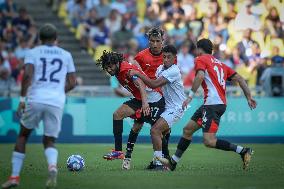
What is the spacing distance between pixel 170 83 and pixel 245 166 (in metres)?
1.87

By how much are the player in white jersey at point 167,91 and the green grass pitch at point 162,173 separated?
0.62m

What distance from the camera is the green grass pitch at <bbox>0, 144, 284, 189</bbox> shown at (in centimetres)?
1184

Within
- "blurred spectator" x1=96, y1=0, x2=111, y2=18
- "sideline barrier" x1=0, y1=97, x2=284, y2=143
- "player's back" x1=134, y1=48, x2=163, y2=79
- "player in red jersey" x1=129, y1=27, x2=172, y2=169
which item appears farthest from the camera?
"blurred spectator" x1=96, y1=0, x2=111, y2=18

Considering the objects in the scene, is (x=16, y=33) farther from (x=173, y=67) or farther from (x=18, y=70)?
(x=173, y=67)

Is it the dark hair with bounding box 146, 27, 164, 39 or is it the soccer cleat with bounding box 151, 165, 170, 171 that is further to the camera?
the dark hair with bounding box 146, 27, 164, 39

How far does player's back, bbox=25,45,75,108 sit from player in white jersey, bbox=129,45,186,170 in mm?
2859

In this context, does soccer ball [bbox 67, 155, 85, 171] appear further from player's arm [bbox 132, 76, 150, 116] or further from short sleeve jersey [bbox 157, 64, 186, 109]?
short sleeve jersey [bbox 157, 64, 186, 109]

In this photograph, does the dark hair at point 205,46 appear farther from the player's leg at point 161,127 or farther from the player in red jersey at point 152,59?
the player's leg at point 161,127

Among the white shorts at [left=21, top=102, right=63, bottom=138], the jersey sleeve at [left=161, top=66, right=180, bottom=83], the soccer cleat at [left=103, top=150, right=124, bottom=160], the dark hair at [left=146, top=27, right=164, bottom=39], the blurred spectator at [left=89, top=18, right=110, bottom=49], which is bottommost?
the soccer cleat at [left=103, top=150, right=124, bottom=160]

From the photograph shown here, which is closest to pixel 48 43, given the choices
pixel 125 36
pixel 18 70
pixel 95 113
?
pixel 95 113

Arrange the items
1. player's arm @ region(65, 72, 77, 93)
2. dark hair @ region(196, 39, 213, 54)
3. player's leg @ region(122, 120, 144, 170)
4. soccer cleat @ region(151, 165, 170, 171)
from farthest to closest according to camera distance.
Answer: player's leg @ region(122, 120, 144, 170) → soccer cleat @ region(151, 165, 170, 171) → dark hair @ region(196, 39, 213, 54) → player's arm @ region(65, 72, 77, 93)

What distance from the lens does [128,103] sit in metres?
14.7

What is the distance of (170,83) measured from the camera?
14.2 m

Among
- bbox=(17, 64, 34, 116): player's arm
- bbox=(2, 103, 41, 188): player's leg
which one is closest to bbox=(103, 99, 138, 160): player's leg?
bbox=(2, 103, 41, 188): player's leg
